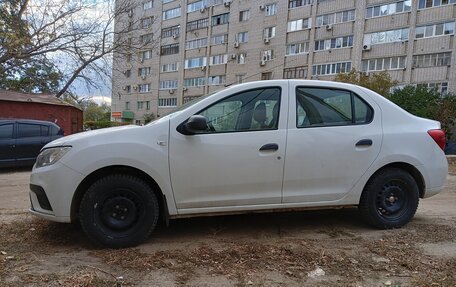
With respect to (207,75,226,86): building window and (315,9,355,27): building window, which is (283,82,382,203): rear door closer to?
(315,9,355,27): building window

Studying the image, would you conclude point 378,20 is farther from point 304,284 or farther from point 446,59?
point 304,284

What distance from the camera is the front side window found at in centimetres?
431

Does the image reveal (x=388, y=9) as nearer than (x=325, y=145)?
No

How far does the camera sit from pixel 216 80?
176 feet

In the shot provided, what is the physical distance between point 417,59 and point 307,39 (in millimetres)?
11878

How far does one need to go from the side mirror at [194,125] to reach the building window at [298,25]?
41.9 metres

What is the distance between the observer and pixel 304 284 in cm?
327

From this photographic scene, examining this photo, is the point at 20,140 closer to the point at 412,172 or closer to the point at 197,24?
the point at 412,172

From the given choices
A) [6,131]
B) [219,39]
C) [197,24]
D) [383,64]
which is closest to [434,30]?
[383,64]

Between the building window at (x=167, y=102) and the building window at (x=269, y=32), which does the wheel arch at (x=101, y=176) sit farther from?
the building window at (x=167, y=102)

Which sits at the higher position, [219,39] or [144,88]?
[219,39]

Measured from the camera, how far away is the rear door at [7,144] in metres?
11.1

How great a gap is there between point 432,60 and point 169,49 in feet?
125

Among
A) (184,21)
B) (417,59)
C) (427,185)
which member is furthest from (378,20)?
(427,185)
